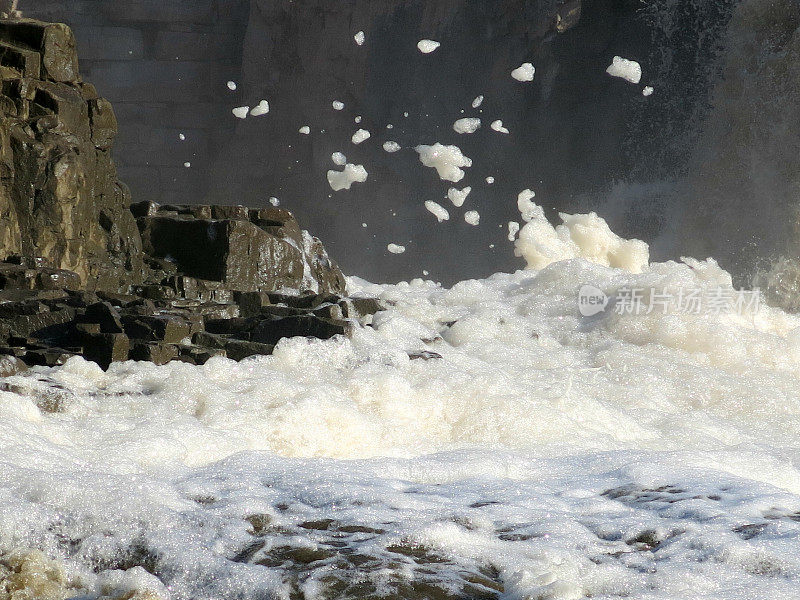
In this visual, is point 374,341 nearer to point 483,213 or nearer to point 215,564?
point 215,564

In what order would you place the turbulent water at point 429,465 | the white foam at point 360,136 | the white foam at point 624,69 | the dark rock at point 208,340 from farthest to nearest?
1. the white foam at point 360,136
2. the white foam at point 624,69
3. the dark rock at point 208,340
4. the turbulent water at point 429,465

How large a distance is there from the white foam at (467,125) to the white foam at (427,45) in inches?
65.8

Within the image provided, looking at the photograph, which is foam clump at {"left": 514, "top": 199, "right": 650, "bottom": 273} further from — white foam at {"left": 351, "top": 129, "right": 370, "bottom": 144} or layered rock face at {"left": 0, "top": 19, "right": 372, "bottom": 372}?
white foam at {"left": 351, "top": 129, "right": 370, "bottom": 144}

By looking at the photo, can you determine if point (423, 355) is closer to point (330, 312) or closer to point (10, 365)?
point (330, 312)

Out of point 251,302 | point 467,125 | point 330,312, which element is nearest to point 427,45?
point 467,125

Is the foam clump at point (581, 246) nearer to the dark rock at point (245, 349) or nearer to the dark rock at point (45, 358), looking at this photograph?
the dark rock at point (245, 349)

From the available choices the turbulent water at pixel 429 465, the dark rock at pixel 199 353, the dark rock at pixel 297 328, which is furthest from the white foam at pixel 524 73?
the dark rock at pixel 199 353

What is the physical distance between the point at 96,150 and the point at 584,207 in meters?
12.0

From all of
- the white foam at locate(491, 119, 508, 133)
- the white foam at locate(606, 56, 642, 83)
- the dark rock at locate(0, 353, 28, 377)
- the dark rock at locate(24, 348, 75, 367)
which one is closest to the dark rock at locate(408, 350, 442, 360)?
the dark rock at locate(24, 348, 75, 367)

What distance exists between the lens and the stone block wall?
20.6 metres

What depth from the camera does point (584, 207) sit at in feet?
66.4

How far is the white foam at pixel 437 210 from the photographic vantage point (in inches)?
827

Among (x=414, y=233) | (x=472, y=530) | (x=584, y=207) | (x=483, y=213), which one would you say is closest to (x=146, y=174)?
(x=414, y=233)

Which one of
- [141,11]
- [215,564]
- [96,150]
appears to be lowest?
[215,564]
